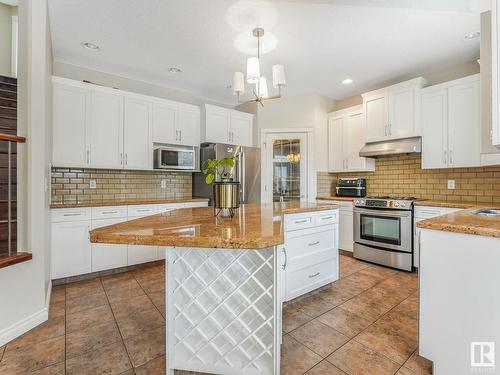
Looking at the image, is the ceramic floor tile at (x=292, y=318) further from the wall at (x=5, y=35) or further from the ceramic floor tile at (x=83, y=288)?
the wall at (x=5, y=35)

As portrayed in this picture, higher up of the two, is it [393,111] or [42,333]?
[393,111]

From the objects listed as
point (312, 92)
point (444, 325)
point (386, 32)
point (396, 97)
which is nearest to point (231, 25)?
point (386, 32)

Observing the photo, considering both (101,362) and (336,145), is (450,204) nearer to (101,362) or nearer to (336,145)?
(336,145)

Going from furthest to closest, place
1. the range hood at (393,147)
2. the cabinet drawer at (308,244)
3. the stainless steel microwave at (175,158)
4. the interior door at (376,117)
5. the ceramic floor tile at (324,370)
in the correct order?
the interior door at (376,117) → the stainless steel microwave at (175,158) → the range hood at (393,147) → the cabinet drawer at (308,244) → the ceramic floor tile at (324,370)

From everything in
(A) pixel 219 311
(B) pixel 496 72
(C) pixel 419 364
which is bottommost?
(C) pixel 419 364

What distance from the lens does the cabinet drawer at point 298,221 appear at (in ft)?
7.52

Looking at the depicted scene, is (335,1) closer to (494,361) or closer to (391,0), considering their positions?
(391,0)

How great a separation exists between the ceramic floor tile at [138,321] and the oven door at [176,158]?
1.99 meters

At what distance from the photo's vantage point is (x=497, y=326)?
4.18 ft

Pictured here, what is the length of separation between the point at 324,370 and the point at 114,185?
3364 mm

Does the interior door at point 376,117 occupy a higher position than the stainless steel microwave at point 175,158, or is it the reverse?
the interior door at point 376,117

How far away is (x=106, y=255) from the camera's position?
311cm

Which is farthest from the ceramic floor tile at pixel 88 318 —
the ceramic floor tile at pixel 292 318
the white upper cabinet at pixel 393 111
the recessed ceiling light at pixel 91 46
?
the white upper cabinet at pixel 393 111

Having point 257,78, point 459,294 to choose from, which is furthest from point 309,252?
point 257,78
